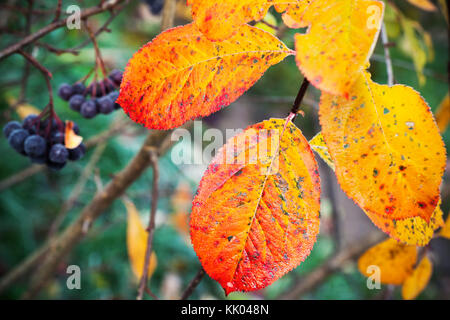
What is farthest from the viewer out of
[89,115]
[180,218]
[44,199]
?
[180,218]

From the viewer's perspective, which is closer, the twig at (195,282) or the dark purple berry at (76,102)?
the twig at (195,282)

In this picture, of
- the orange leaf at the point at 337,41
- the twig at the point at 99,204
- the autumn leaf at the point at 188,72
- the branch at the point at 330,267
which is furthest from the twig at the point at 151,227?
the branch at the point at 330,267

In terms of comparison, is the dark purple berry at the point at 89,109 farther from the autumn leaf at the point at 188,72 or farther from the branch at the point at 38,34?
the autumn leaf at the point at 188,72

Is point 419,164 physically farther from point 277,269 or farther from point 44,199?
point 44,199

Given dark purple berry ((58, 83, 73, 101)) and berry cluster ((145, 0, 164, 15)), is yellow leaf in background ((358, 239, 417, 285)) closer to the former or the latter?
dark purple berry ((58, 83, 73, 101))
